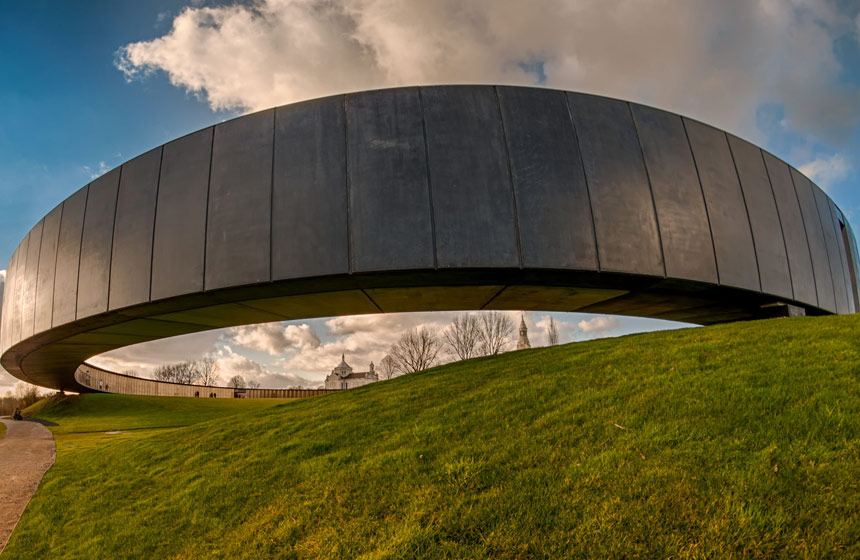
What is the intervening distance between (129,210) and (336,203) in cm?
719

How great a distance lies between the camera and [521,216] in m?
11.2

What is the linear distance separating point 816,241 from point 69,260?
2584 centimetres

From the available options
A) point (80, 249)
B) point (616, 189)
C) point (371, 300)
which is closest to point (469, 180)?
point (616, 189)

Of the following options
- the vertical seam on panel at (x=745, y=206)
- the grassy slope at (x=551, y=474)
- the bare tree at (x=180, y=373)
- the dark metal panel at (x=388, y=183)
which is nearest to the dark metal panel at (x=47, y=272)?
the grassy slope at (x=551, y=474)

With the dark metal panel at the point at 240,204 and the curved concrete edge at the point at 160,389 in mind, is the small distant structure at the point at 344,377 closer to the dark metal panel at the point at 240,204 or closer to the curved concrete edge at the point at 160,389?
the curved concrete edge at the point at 160,389

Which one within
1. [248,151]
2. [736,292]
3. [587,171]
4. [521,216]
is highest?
[248,151]

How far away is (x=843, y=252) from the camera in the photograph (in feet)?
61.2

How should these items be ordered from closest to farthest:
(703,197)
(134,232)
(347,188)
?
(347,188) → (703,197) → (134,232)

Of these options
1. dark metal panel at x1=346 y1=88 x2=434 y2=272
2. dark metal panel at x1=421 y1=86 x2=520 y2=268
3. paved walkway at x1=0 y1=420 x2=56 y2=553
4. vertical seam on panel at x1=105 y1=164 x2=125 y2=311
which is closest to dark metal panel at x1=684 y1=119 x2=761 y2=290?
dark metal panel at x1=421 y1=86 x2=520 y2=268

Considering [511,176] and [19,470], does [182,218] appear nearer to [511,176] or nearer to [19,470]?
[19,470]

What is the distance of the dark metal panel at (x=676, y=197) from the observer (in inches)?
480

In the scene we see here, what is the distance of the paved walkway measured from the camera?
761 centimetres

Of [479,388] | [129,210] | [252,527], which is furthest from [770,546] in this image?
[129,210]

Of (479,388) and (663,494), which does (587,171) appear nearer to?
(479,388)
